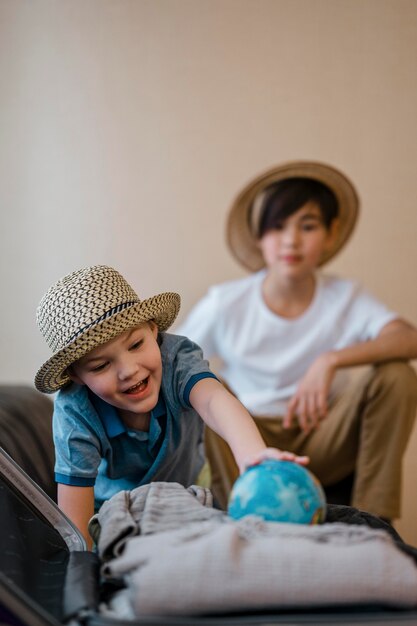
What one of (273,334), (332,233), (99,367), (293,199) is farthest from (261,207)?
(99,367)

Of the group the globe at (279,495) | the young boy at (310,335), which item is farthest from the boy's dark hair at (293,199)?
the globe at (279,495)

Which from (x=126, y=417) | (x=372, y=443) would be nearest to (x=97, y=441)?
(x=126, y=417)

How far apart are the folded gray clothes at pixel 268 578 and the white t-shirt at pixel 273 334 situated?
5.71ft

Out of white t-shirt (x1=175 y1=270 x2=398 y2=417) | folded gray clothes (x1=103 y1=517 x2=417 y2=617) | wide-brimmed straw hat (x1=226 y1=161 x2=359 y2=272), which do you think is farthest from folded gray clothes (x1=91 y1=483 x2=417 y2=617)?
wide-brimmed straw hat (x1=226 y1=161 x2=359 y2=272)

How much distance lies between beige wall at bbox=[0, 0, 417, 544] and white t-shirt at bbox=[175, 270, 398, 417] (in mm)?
579

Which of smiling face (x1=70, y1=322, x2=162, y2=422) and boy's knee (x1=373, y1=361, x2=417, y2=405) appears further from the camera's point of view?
boy's knee (x1=373, y1=361, x2=417, y2=405)

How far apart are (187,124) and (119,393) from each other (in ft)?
7.35

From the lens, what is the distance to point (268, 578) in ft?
2.56

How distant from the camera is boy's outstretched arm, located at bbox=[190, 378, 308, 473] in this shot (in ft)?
3.31

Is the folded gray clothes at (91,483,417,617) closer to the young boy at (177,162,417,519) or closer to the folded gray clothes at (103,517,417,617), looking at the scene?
the folded gray clothes at (103,517,417,617)

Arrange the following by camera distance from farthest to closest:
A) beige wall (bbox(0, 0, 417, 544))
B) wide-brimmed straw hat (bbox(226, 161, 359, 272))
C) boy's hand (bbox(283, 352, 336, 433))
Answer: beige wall (bbox(0, 0, 417, 544)) < wide-brimmed straw hat (bbox(226, 161, 359, 272)) < boy's hand (bbox(283, 352, 336, 433))

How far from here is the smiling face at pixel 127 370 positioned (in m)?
1.21

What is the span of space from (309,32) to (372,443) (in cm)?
185

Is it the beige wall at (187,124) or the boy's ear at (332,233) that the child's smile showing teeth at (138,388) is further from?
the beige wall at (187,124)
